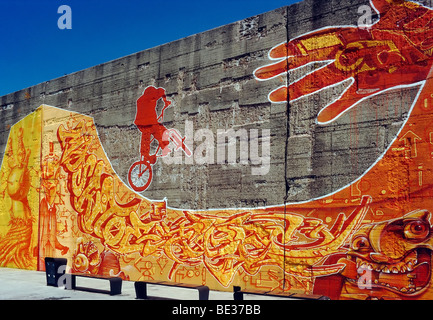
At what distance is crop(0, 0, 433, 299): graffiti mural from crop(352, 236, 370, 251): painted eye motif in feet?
0.04

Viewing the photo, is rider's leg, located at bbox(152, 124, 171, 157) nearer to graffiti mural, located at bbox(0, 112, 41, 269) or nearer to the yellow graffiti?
the yellow graffiti

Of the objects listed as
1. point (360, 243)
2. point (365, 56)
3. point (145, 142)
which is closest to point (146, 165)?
point (145, 142)

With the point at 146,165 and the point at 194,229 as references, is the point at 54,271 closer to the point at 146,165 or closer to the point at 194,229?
the point at 146,165

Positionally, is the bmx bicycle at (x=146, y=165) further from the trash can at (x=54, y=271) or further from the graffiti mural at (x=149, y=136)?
the trash can at (x=54, y=271)

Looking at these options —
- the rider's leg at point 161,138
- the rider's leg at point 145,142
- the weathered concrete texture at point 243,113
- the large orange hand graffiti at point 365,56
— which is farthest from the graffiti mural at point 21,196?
the large orange hand graffiti at point 365,56

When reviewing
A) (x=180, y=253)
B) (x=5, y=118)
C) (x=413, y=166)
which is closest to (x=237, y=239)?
(x=180, y=253)

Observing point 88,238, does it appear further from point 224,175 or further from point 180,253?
point 224,175

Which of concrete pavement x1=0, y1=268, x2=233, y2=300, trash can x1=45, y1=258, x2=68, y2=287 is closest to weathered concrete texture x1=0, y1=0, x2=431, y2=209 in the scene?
concrete pavement x1=0, y1=268, x2=233, y2=300

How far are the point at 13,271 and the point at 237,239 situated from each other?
649 centimetres

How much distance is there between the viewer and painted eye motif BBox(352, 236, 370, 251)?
6336mm

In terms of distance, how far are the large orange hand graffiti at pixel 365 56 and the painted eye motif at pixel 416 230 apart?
1842 millimetres

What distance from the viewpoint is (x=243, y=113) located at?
7895 millimetres

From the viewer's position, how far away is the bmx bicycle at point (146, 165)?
876cm

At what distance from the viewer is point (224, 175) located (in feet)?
26.3
